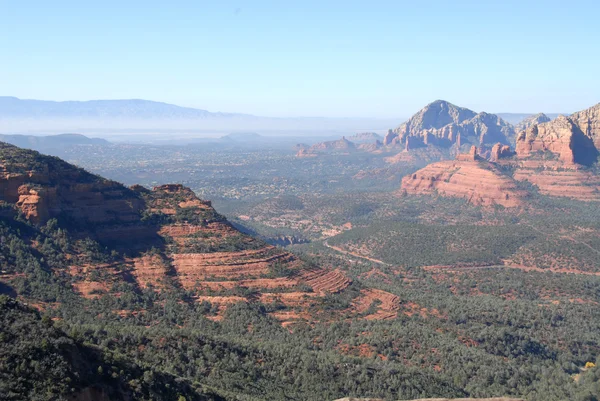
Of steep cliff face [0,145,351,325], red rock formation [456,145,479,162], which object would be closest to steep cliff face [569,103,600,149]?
red rock formation [456,145,479,162]

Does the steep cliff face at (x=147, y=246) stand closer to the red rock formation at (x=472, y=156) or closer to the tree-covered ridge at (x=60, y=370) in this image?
the tree-covered ridge at (x=60, y=370)

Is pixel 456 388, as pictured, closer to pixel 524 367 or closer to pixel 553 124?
pixel 524 367

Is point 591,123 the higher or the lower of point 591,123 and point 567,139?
the higher

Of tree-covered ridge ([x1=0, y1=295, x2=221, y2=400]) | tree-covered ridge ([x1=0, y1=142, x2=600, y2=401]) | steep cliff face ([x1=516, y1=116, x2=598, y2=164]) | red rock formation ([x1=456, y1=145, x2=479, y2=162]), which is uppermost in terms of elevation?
steep cliff face ([x1=516, y1=116, x2=598, y2=164])

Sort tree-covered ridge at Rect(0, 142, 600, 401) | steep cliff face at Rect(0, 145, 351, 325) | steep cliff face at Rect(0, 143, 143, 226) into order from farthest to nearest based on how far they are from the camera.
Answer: steep cliff face at Rect(0, 143, 143, 226), steep cliff face at Rect(0, 145, 351, 325), tree-covered ridge at Rect(0, 142, 600, 401)

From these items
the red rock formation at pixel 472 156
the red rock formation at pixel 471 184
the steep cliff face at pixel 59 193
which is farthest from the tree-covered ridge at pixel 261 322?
the red rock formation at pixel 472 156

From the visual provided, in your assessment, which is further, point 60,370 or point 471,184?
point 471,184

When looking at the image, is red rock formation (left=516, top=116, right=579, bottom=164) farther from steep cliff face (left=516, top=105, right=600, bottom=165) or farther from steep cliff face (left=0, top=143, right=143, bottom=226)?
steep cliff face (left=0, top=143, right=143, bottom=226)

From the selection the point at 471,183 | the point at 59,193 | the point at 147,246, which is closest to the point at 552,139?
the point at 471,183

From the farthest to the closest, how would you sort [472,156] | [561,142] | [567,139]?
1. [472,156]
2. [561,142]
3. [567,139]

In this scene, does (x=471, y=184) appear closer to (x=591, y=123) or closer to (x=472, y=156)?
(x=472, y=156)

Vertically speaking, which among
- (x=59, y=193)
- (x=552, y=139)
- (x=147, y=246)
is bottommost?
(x=147, y=246)
